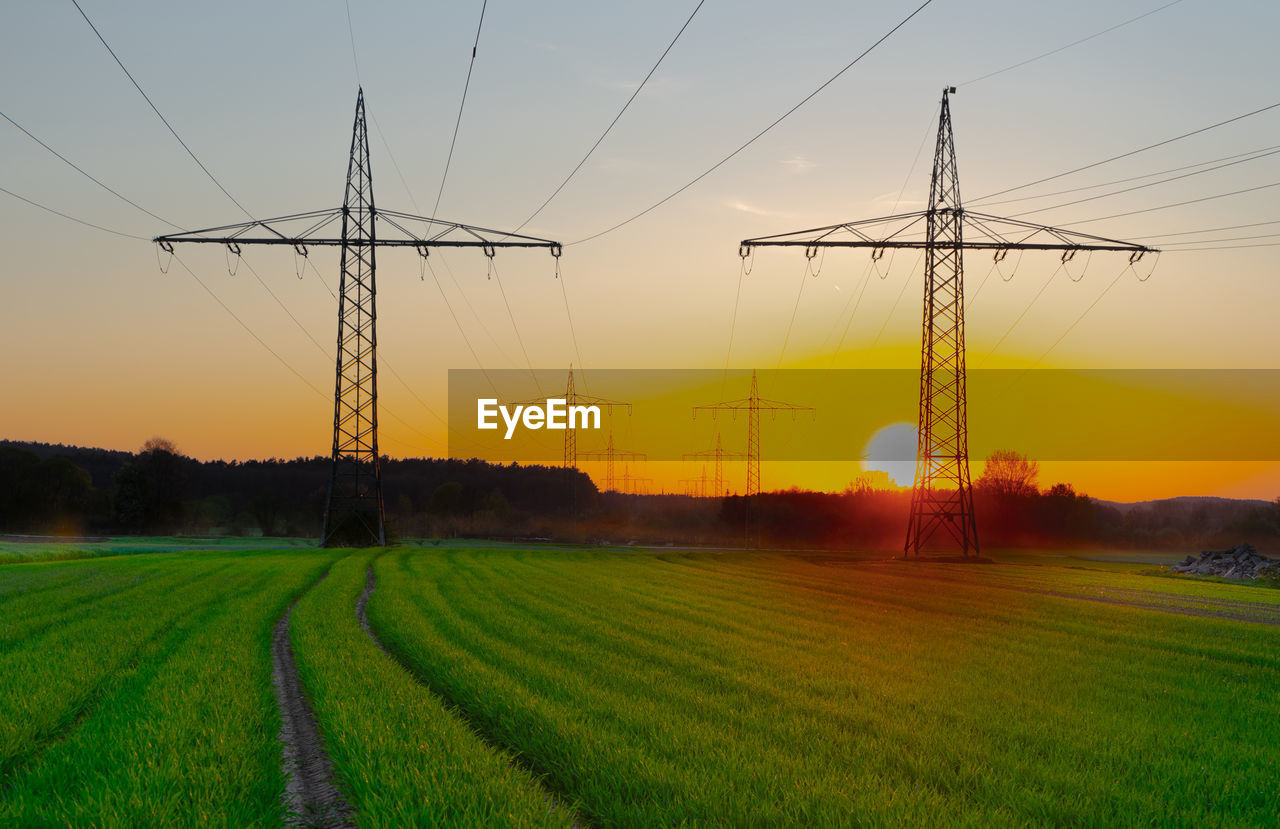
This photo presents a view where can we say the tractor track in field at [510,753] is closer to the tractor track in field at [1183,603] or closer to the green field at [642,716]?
the green field at [642,716]

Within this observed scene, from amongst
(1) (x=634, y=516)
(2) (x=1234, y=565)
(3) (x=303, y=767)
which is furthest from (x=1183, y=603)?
(1) (x=634, y=516)

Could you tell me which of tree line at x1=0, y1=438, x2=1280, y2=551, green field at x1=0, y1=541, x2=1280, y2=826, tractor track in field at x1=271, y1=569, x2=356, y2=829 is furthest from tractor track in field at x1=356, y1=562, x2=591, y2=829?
tree line at x1=0, y1=438, x2=1280, y2=551

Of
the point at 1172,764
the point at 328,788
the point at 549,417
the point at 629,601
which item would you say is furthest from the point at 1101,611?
the point at 549,417

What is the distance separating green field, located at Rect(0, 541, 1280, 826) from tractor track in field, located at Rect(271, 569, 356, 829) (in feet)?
0.52

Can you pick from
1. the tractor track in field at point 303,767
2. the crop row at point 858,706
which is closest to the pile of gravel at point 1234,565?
the crop row at point 858,706

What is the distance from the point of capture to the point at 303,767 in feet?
29.2

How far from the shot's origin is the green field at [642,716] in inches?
283

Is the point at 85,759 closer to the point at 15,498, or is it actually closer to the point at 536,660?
the point at 536,660

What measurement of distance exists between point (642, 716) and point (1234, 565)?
195 ft

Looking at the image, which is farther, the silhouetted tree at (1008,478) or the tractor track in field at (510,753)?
the silhouetted tree at (1008,478)

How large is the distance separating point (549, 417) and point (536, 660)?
62.8 meters

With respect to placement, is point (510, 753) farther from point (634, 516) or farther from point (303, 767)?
point (634, 516)

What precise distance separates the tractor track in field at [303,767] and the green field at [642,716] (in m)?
0.16

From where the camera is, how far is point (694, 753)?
8.46 metres
